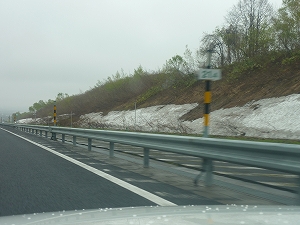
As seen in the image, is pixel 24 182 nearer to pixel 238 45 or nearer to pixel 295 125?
pixel 295 125

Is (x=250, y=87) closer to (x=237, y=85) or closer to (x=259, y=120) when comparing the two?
(x=237, y=85)

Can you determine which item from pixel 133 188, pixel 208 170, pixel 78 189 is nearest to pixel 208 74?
pixel 208 170

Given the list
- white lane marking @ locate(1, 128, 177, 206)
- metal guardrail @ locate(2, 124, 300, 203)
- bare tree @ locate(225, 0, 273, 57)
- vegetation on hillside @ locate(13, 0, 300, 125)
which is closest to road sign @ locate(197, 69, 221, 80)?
metal guardrail @ locate(2, 124, 300, 203)

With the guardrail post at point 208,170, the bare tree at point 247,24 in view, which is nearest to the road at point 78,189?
the guardrail post at point 208,170

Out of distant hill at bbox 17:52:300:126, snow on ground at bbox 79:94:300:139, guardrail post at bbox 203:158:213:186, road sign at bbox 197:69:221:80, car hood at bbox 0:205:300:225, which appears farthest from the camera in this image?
distant hill at bbox 17:52:300:126

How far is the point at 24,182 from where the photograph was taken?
23.5ft

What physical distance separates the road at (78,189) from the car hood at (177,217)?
183 cm

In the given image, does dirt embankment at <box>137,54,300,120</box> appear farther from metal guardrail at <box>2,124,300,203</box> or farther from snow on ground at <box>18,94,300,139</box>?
metal guardrail at <box>2,124,300,203</box>

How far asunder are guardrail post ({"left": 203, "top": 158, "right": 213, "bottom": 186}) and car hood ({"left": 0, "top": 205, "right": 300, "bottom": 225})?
3.12 m

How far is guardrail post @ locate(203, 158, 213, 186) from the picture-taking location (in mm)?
6762

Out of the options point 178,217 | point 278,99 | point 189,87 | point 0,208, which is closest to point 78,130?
point 0,208

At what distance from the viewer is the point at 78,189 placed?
650cm

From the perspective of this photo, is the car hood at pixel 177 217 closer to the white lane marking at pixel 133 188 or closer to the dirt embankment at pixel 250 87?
the white lane marking at pixel 133 188

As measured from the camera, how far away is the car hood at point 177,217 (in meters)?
2.96
